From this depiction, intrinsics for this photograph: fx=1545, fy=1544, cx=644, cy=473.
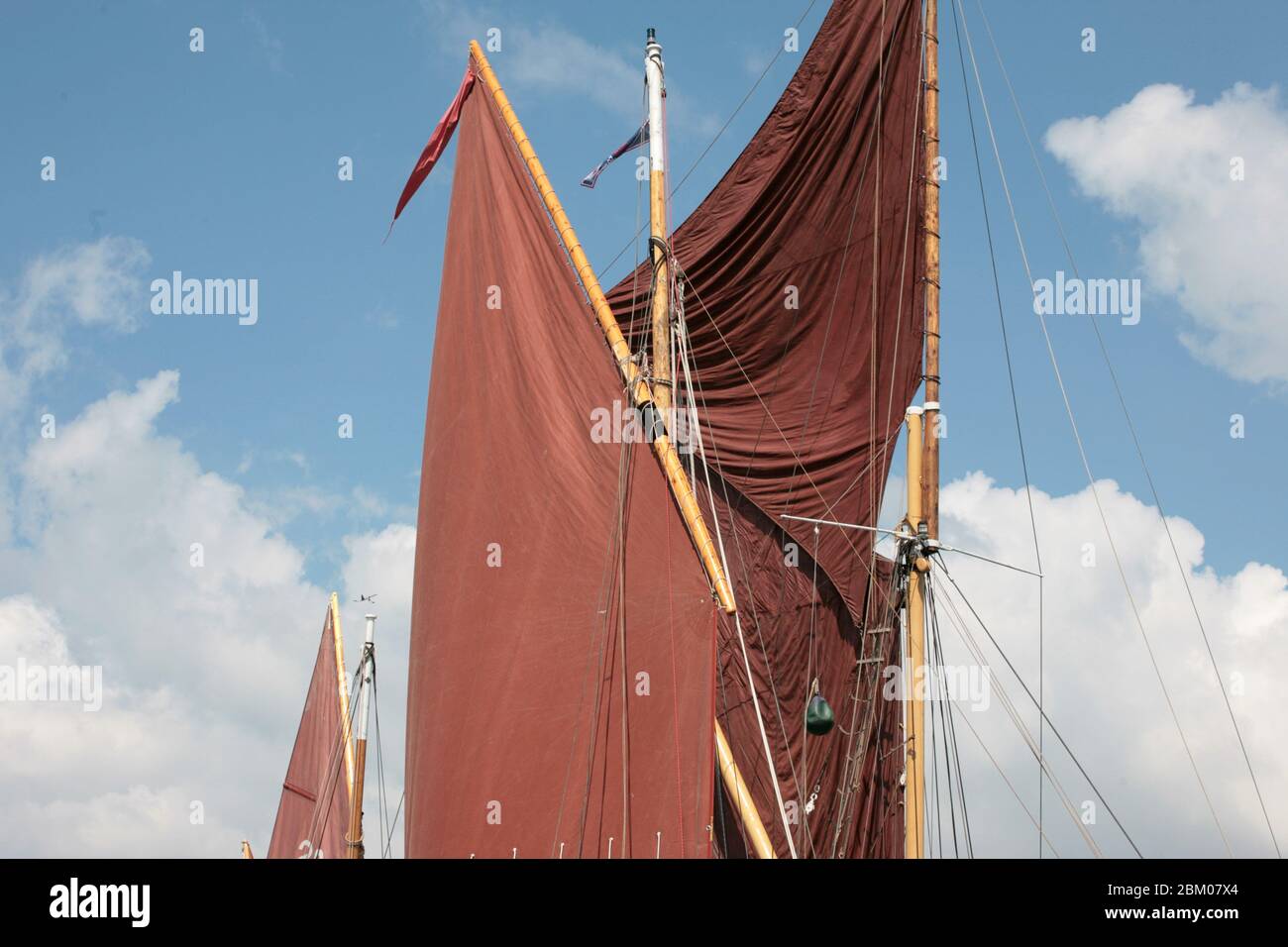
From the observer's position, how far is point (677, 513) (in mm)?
18812

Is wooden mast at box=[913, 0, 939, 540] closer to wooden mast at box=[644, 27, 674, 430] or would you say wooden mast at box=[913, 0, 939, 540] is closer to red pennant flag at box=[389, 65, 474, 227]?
wooden mast at box=[644, 27, 674, 430]

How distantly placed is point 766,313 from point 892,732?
703 centimetres

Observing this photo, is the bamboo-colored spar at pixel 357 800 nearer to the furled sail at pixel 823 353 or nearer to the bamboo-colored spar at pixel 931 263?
the furled sail at pixel 823 353

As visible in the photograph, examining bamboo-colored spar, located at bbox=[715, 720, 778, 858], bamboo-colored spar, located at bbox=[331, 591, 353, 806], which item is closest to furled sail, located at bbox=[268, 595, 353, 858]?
bamboo-colored spar, located at bbox=[331, 591, 353, 806]

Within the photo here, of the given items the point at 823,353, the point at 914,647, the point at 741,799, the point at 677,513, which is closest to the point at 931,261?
the point at 823,353

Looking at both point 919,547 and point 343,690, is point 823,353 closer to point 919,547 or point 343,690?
point 919,547

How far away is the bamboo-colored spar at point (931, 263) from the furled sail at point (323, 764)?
1651 centimetres

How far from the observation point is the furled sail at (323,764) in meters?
34.3

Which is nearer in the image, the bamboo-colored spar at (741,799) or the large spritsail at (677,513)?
the large spritsail at (677,513)

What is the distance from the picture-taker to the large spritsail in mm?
18391

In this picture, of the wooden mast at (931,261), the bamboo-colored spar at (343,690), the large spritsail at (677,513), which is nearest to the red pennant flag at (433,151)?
the large spritsail at (677,513)

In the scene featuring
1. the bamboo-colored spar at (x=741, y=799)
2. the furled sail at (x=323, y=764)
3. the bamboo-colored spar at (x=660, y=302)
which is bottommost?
the bamboo-colored spar at (x=741, y=799)

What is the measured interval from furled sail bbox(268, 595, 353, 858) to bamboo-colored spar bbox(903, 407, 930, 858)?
51.0 ft
